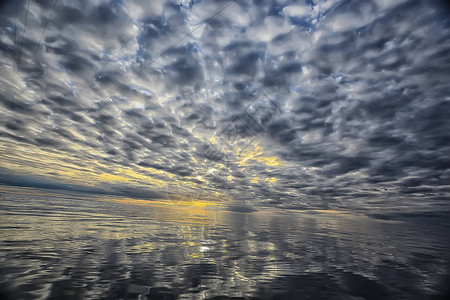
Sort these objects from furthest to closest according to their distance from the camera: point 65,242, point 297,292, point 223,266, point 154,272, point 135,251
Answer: point 65,242, point 135,251, point 223,266, point 154,272, point 297,292

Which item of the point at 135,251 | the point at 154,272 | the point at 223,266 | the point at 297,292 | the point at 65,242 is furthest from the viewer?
the point at 65,242

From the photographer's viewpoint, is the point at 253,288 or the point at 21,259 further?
the point at 21,259

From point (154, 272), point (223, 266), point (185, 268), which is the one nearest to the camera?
point (154, 272)

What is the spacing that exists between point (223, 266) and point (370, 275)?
5.45 meters

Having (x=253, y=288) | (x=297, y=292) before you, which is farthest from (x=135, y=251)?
(x=297, y=292)

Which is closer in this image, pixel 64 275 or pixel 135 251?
pixel 64 275

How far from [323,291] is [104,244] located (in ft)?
31.4

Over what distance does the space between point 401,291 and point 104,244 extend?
38.5ft

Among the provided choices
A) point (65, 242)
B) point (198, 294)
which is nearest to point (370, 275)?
point (198, 294)

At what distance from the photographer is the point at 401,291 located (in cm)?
520

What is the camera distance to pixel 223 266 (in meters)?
6.71

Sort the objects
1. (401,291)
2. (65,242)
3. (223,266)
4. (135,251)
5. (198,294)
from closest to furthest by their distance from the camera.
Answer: (198,294)
(401,291)
(223,266)
(135,251)
(65,242)

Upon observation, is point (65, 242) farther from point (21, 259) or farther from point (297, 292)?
point (297, 292)

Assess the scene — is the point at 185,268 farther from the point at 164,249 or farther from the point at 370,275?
the point at 370,275
